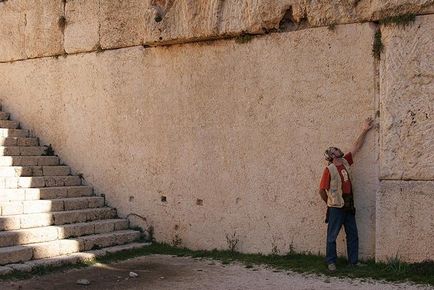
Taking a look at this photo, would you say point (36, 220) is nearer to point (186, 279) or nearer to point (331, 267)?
point (186, 279)

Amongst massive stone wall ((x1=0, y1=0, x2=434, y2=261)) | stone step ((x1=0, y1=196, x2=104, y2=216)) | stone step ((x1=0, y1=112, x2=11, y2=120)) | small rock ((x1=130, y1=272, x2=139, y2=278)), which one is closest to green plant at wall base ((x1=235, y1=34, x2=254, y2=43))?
massive stone wall ((x1=0, y1=0, x2=434, y2=261))

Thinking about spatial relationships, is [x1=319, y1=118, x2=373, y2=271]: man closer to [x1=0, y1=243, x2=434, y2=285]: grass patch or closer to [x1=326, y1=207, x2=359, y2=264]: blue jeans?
[x1=326, y1=207, x2=359, y2=264]: blue jeans

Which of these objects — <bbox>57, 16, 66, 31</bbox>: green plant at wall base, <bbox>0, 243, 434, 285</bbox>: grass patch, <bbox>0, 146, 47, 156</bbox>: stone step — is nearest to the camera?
<bbox>0, 243, 434, 285</bbox>: grass patch

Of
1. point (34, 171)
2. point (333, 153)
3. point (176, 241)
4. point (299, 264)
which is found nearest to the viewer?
point (333, 153)

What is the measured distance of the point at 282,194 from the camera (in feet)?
26.5

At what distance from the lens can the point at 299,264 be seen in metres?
7.61

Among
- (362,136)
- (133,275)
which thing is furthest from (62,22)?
(362,136)

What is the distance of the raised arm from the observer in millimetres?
7457

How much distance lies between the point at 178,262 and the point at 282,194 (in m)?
1.67

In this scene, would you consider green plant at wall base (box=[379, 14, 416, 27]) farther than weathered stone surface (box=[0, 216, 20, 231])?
No

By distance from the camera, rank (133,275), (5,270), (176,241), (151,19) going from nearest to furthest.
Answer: (5,270)
(133,275)
(176,241)
(151,19)

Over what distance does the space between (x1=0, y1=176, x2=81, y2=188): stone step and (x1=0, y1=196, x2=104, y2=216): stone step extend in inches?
18.2

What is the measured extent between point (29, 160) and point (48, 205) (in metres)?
1.29

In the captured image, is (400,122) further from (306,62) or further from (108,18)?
(108,18)
